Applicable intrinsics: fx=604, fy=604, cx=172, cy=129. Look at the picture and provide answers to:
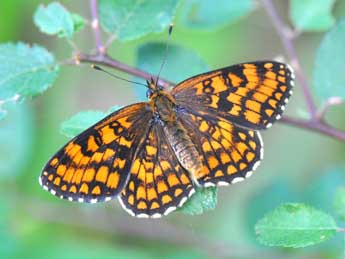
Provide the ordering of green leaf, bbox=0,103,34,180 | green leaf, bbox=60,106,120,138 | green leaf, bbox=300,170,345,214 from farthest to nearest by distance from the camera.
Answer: green leaf, bbox=0,103,34,180
green leaf, bbox=300,170,345,214
green leaf, bbox=60,106,120,138

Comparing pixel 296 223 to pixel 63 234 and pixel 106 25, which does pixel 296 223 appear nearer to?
pixel 106 25

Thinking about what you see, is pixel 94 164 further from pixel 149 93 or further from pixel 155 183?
pixel 149 93

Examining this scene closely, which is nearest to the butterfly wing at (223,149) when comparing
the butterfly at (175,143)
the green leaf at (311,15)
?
the butterfly at (175,143)

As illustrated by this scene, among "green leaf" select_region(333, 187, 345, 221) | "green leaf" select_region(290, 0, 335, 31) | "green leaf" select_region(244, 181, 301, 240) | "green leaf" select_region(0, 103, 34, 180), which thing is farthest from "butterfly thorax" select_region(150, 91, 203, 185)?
"green leaf" select_region(0, 103, 34, 180)

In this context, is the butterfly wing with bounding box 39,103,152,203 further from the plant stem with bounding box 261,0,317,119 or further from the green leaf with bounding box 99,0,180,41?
the plant stem with bounding box 261,0,317,119

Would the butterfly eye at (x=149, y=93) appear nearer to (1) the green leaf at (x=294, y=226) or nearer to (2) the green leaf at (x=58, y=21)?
(2) the green leaf at (x=58, y=21)
